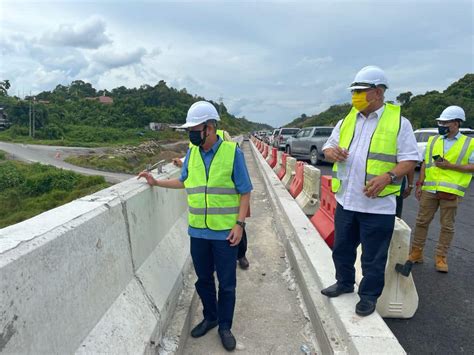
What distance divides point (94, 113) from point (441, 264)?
95.5 meters

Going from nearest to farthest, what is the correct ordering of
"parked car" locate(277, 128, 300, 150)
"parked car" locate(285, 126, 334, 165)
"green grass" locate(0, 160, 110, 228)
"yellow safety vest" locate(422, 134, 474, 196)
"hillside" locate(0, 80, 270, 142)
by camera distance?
"yellow safety vest" locate(422, 134, 474, 196), "parked car" locate(285, 126, 334, 165), "green grass" locate(0, 160, 110, 228), "parked car" locate(277, 128, 300, 150), "hillside" locate(0, 80, 270, 142)

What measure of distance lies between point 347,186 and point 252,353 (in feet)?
5.21

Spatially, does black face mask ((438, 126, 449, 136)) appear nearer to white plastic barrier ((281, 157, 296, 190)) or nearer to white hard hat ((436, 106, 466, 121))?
white hard hat ((436, 106, 466, 121))

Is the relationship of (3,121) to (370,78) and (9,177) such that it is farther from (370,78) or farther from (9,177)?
(370,78)

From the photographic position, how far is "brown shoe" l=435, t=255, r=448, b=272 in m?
4.99

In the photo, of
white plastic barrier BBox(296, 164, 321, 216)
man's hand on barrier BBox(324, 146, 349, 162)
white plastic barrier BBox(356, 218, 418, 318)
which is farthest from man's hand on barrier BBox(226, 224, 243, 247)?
white plastic barrier BBox(296, 164, 321, 216)

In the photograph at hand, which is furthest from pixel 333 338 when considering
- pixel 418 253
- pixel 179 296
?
pixel 418 253

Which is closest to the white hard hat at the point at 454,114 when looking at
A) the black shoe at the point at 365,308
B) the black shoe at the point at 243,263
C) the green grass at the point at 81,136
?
the black shoe at the point at 365,308

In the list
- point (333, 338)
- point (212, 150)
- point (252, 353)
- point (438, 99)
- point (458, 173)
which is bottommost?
point (252, 353)

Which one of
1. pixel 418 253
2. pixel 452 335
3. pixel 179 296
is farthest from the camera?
pixel 418 253

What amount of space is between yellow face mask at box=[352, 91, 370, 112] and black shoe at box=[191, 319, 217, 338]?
2256 mm

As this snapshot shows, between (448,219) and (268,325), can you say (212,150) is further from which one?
(448,219)

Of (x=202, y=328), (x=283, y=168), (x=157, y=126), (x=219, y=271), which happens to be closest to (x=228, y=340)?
(x=202, y=328)

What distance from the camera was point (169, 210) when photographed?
454 cm
